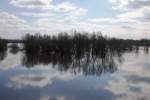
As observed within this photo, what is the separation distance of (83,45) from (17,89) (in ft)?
132

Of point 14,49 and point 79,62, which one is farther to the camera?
point 14,49

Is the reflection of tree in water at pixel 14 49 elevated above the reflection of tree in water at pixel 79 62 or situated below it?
below

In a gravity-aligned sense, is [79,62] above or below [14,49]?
above

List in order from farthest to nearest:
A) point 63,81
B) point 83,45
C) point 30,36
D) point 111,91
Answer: point 30,36 < point 83,45 < point 63,81 < point 111,91

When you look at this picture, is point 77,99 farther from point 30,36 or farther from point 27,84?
point 30,36

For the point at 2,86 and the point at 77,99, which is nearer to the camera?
the point at 77,99

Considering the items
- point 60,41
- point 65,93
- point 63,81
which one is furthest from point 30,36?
point 65,93

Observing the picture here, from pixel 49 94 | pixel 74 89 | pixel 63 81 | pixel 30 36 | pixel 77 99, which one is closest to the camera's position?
pixel 77 99

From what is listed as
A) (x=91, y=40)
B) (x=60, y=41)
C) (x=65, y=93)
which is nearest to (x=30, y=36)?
(x=60, y=41)

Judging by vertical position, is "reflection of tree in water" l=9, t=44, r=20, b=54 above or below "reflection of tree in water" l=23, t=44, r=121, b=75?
below

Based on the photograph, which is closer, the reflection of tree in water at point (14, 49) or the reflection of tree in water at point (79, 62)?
the reflection of tree in water at point (79, 62)

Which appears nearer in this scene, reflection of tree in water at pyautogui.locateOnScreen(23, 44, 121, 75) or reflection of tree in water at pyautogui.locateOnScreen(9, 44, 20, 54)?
reflection of tree in water at pyautogui.locateOnScreen(23, 44, 121, 75)

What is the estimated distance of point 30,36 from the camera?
226 ft

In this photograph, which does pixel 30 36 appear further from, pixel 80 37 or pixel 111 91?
pixel 111 91
